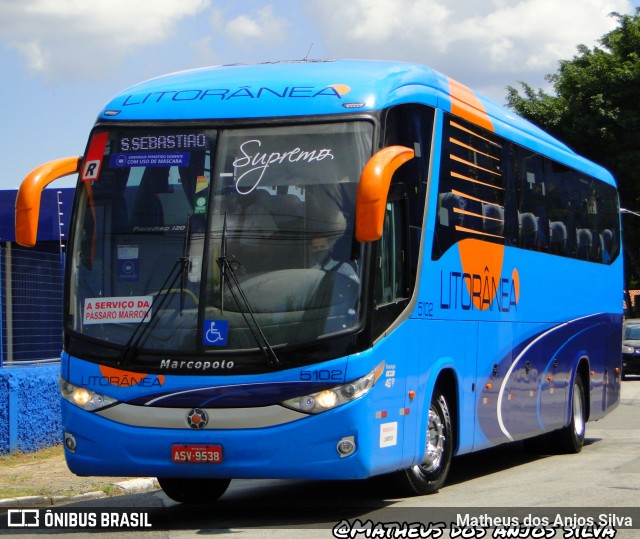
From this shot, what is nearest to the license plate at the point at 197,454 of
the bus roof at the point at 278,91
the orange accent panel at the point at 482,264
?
the bus roof at the point at 278,91

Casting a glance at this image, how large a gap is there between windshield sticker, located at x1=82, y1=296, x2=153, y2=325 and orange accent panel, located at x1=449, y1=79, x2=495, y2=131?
367 cm

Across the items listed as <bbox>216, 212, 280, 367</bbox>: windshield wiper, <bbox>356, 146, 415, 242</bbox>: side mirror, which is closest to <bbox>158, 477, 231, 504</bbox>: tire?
<bbox>216, 212, 280, 367</bbox>: windshield wiper

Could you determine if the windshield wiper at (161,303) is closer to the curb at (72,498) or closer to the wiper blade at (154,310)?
the wiper blade at (154,310)

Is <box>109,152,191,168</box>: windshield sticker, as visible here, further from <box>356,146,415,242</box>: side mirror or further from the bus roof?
<box>356,146,415,242</box>: side mirror

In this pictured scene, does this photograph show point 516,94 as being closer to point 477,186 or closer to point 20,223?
point 477,186

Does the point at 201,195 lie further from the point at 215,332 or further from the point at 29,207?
the point at 29,207

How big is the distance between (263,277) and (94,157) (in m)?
1.87

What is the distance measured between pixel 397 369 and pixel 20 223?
3.13 metres

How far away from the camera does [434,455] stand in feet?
35.7

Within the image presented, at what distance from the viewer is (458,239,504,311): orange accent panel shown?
11591 millimetres

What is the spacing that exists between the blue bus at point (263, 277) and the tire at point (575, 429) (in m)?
4.83

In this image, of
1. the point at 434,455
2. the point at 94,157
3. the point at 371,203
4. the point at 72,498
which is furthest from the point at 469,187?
the point at 72,498

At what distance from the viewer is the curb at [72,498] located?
1122cm

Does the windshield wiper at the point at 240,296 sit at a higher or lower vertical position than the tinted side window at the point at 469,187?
lower
